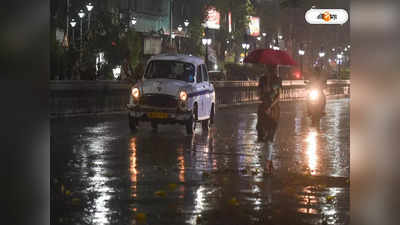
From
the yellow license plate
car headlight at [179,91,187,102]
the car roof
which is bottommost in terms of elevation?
the yellow license plate

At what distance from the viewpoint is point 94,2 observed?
69188 millimetres

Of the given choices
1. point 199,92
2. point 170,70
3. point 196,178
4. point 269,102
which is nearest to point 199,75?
point 199,92

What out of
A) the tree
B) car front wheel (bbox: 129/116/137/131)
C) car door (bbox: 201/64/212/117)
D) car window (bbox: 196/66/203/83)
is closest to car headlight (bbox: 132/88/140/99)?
car front wheel (bbox: 129/116/137/131)

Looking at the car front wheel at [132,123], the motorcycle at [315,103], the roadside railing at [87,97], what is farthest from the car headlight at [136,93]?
the motorcycle at [315,103]

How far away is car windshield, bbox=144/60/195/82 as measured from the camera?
77.5 feet

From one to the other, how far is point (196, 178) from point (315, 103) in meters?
18.3

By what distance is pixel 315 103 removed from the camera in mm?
30484

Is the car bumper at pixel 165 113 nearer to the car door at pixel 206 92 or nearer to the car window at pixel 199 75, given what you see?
the car window at pixel 199 75

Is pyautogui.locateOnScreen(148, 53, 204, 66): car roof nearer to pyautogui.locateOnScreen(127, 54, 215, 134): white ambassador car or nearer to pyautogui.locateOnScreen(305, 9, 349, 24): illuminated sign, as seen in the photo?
pyautogui.locateOnScreen(127, 54, 215, 134): white ambassador car

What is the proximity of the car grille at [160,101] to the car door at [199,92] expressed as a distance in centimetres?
85

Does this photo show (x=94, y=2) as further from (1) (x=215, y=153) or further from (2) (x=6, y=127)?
(2) (x=6, y=127)

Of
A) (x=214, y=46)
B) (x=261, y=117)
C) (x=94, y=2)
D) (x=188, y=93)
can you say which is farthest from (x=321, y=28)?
(x=261, y=117)

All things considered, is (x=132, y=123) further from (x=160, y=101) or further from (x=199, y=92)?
(x=199, y=92)

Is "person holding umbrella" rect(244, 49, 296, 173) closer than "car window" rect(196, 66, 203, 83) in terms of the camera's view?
Yes
